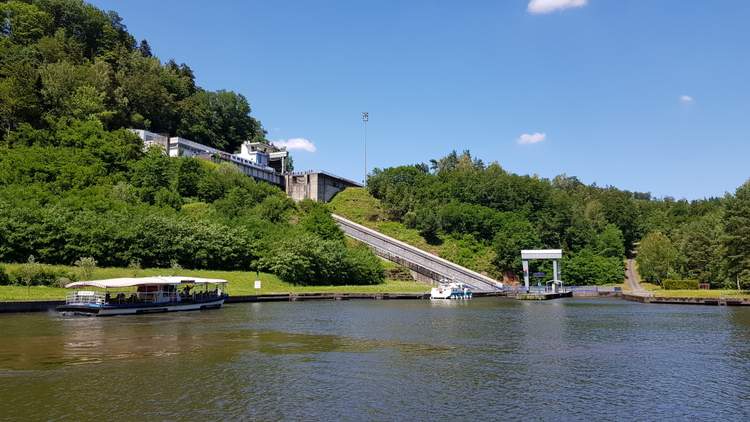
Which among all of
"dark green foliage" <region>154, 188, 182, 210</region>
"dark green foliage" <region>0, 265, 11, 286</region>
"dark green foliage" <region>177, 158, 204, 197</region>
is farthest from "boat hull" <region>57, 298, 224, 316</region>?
"dark green foliage" <region>177, 158, 204, 197</region>

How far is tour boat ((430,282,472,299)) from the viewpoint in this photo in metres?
80.4

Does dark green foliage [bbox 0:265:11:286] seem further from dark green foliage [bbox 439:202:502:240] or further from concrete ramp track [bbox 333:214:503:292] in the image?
dark green foliage [bbox 439:202:502:240]

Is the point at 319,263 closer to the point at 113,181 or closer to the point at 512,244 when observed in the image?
the point at 113,181

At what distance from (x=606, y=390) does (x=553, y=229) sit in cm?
10728

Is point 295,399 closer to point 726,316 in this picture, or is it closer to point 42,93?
point 726,316

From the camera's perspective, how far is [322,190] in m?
129

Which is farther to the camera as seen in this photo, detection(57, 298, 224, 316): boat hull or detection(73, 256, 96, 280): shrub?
detection(73, 256, 96, 280): shrub

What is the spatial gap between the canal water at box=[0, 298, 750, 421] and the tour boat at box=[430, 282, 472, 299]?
112 ft

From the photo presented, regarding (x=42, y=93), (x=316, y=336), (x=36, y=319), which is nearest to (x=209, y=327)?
(x=316, y=336)

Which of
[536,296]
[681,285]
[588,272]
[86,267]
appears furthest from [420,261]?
[86,267]

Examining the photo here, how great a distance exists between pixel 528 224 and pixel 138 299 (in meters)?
86.2

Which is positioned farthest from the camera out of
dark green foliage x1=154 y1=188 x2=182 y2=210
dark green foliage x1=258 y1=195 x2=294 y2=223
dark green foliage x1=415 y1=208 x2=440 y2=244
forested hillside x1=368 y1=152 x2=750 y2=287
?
dark green foliage x1=415 y1=208 x2=440 y2=244

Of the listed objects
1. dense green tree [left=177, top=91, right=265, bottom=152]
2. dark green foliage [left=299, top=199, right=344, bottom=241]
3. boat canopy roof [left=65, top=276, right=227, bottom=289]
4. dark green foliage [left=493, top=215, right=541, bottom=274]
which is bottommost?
boat canopy roof [left=65, top=276, right=227, bottom=289]

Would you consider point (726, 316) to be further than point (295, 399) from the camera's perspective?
Yes
